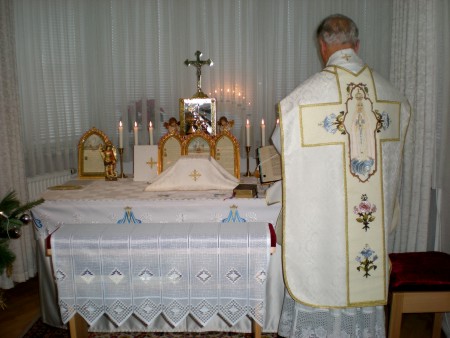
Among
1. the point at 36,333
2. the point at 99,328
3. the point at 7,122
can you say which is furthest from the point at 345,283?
the point at 7,122

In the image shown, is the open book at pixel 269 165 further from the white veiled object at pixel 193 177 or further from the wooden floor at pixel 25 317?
the wooden floor at pixel 25 317

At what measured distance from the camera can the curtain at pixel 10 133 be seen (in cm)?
378

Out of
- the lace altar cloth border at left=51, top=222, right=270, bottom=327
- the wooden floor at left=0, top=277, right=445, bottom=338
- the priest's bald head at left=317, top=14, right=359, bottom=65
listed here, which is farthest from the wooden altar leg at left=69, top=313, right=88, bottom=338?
the priest's bald head at left=317, top=14, right=359, bottom=65

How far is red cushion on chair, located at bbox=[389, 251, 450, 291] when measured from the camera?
96.3 inches

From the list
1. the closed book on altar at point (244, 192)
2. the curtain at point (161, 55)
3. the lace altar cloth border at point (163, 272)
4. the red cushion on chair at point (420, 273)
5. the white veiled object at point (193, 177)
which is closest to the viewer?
the lace altar cloth border at point (163, 272)

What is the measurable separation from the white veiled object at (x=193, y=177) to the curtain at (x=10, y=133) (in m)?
1.63

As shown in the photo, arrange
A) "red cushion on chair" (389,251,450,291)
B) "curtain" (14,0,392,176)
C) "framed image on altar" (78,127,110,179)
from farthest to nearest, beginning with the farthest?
"curtain" (14,0,392,176) → "framed image on altar" (78,127,110,179) → "red cushion on chair" (389,251,450,291)

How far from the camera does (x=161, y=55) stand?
14.5 ft

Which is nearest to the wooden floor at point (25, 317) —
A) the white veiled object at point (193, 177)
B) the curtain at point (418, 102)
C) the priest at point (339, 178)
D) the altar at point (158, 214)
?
the altar at point (158, 214)

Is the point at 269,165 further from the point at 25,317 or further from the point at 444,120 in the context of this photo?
the point at 25,317

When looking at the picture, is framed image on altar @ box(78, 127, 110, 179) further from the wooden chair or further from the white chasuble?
the wooden chair

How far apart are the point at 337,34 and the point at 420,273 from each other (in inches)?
57.1

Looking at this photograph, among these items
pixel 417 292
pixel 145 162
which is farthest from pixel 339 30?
pixel 145 162

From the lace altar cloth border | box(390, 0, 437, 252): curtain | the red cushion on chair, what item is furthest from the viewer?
box(390, 0, 437, 252): curtain
